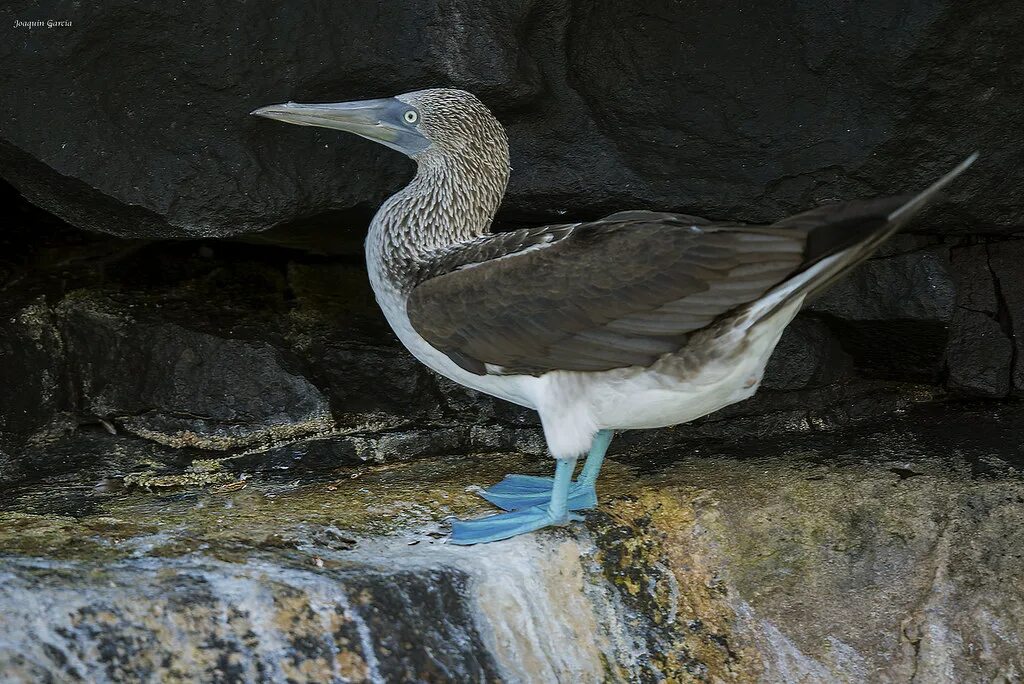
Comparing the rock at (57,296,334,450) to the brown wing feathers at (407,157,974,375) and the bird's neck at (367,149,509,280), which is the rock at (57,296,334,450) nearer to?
the bird's neck at (367,149,509,280)

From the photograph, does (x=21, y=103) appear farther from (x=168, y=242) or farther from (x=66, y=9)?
(x=168, y=242)

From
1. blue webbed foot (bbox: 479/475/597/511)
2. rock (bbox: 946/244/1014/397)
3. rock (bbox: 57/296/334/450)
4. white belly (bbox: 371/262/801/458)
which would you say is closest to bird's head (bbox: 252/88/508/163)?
white belly (bbox: 371/262/801/458)

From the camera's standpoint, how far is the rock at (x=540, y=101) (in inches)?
163

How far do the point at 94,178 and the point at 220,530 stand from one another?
1.41m

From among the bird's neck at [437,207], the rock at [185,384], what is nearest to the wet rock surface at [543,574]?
the rock at [185,384]

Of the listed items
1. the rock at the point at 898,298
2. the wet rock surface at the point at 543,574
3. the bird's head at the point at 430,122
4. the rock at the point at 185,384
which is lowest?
the wet rock surface at the point at 543,574

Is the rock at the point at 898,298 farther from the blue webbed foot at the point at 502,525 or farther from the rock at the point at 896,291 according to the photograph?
the blue webbed foot at the point at 502,525

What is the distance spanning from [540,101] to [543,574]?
5.97ft

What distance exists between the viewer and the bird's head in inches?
165

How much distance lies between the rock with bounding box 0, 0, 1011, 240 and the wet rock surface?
997 mm

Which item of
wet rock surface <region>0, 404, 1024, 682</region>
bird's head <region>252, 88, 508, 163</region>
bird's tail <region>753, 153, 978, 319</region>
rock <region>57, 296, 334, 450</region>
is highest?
bird's head <region>252, 88, 508, 163</region>

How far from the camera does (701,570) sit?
387 centimetres

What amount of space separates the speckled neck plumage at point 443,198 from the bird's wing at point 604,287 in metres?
0.30

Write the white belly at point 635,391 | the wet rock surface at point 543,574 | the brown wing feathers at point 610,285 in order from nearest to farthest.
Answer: the wet rock surface at point 543,574 < the brown wing feathers at point 610,285 < the white belly at point 635,391
